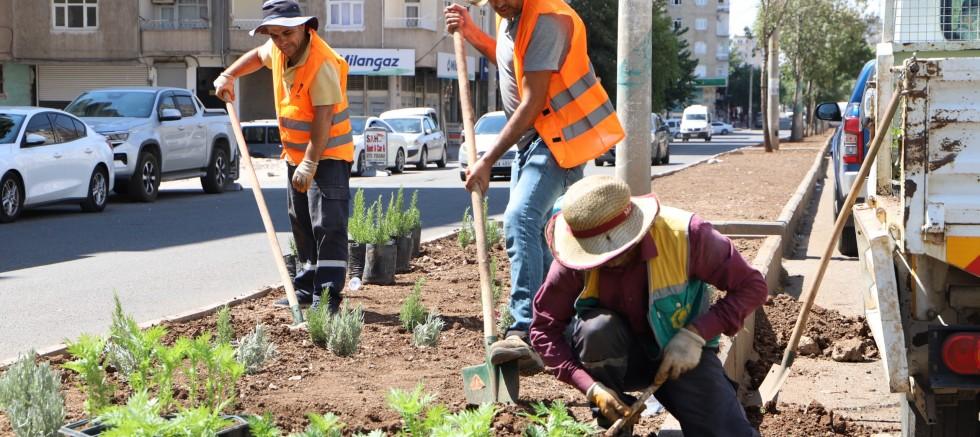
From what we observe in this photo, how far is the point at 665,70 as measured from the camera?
6372 cm

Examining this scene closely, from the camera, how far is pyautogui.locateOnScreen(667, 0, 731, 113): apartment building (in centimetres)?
14400

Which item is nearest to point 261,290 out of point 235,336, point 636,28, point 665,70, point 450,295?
point 450,295

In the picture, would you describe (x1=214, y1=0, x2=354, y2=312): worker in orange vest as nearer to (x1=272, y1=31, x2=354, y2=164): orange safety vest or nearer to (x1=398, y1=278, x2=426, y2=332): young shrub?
(x1=272, y1=31, x2=354, y2=164): orange safety vest

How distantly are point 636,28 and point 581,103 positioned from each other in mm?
4708

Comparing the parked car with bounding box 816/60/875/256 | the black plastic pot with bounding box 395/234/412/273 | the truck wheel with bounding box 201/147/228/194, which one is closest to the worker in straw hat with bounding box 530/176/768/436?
the black plastic pot with bounding box 395/234/412/273

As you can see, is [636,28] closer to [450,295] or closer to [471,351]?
[450,295]

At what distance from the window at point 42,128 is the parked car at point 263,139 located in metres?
17.3

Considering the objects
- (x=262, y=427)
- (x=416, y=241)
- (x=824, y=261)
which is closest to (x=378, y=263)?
(x=416, y=241)

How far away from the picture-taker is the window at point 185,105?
21.1m

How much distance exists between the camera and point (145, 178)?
64.5 ft

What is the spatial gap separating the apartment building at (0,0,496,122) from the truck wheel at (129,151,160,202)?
3003cm

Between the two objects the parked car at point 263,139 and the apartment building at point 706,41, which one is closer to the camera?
the parked car at point 263,139

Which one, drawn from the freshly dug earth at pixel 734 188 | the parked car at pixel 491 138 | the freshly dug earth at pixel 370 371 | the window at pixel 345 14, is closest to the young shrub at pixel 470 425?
the freshly dug earth at pixel 370 371

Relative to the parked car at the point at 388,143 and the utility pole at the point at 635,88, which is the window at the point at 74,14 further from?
the utility pole at the point at 635,88
